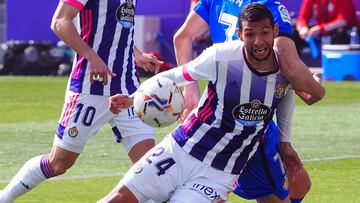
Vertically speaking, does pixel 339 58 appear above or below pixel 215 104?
below

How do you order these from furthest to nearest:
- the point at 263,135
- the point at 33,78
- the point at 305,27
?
the point at 33,78 < the point at 305,27 < the point at 263,135

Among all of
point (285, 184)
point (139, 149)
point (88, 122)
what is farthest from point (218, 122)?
point (88, 122)

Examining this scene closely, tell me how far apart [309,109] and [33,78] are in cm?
876

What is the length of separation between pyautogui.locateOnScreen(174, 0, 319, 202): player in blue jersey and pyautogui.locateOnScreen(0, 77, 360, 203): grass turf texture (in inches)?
81.8

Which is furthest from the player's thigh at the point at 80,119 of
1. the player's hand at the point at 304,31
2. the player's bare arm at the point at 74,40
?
the player's hand at the point at 304,31

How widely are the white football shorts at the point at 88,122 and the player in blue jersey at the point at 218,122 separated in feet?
4.99

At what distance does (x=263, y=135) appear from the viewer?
7.71 meters

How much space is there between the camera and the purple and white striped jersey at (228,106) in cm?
721

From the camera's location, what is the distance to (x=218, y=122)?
7336 mm

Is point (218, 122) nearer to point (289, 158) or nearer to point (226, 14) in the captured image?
point (289, 158)

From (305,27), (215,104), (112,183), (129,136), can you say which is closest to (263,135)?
(215,104)

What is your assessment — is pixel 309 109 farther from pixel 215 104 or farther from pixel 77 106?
pixel 215 104

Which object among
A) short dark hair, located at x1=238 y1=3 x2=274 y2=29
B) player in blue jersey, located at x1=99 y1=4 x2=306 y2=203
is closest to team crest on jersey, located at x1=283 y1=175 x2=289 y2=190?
player in blue jersey, located at x1=99 y1=4 x2=306 y2=203

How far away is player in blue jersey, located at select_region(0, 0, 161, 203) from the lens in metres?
8.90
